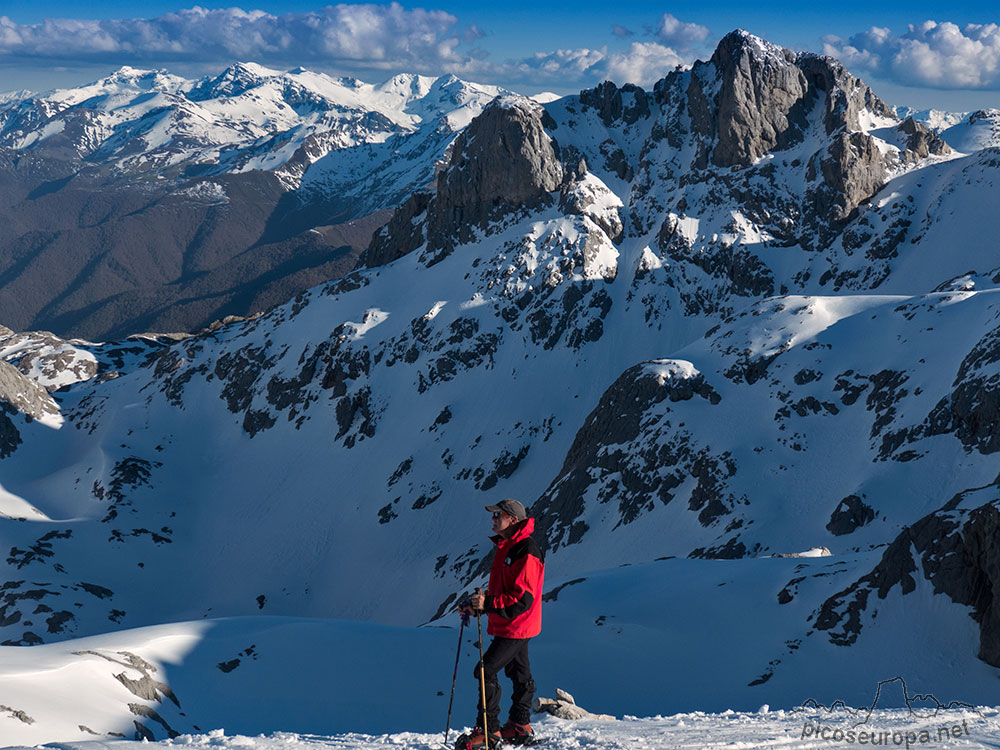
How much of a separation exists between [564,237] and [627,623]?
387 ft

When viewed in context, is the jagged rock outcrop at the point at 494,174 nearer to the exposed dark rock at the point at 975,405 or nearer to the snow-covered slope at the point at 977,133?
the snow-covered slope at the point at 977,133

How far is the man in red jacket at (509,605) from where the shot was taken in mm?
14047

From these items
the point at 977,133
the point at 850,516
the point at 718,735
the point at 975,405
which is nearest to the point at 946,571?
the point at 718,735

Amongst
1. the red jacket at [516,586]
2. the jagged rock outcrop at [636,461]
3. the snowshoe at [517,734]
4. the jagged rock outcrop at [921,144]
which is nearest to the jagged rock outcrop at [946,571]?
the snowshoe at [517,734]

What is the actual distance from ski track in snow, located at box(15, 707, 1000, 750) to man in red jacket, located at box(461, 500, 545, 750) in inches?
47.5

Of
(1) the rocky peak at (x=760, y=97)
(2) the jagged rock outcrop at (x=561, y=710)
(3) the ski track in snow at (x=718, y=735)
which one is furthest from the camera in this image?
(1) the rocky peak at (x=760, y=97)

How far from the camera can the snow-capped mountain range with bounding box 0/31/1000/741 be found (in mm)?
37594

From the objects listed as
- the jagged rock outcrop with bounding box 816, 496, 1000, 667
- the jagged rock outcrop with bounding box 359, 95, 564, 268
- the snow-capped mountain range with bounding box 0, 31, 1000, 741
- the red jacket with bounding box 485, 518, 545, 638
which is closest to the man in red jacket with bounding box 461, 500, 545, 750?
the red jacket with bounding box 485, 518, 545, 638

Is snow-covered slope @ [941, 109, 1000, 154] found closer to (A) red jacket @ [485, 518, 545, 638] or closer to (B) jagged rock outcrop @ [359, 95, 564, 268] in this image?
(B) jagged rock outcrop @ [359, 95, 564, 268]

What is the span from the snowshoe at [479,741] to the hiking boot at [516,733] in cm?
40

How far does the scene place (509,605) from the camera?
14.1 metres

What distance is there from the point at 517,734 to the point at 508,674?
3.76 ft

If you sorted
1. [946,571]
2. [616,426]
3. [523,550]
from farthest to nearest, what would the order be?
[616,426] → [946,571] → [523,550]

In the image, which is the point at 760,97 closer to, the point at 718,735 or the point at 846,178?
the point at 846,178
